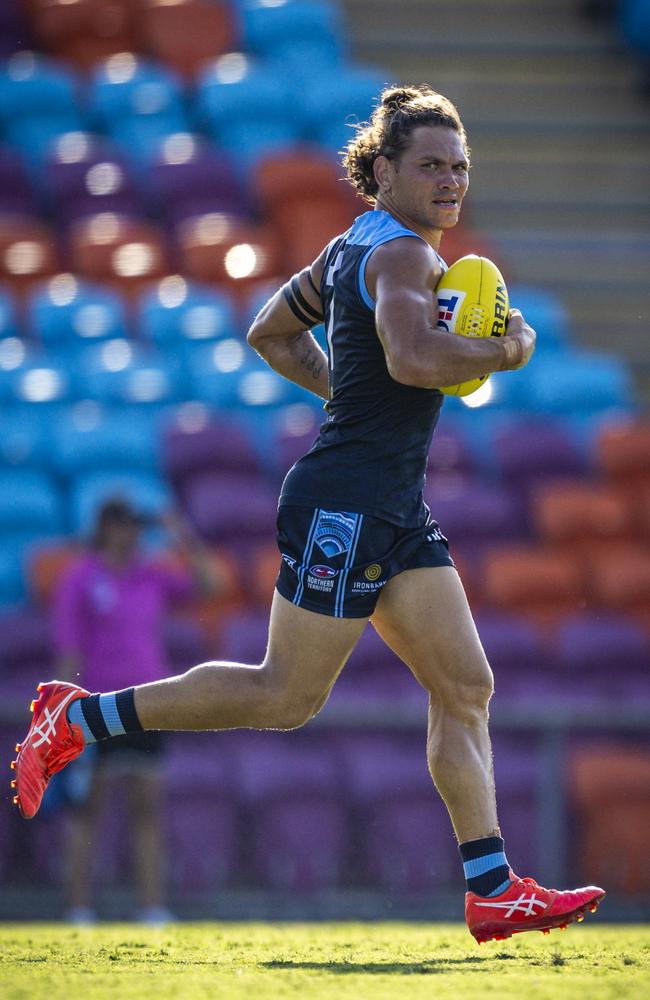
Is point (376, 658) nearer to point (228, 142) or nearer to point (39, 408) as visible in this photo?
point (39, 408)

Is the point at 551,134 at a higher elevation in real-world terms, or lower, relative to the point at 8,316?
higher

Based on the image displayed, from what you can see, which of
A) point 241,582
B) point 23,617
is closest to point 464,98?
point 241,582

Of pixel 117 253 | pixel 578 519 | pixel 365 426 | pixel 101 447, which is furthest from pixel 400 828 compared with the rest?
pixel 117 253

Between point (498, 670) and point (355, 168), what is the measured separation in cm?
453

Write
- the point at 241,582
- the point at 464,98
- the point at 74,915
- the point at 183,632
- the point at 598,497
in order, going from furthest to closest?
1. the point at 464,98
2. the point at 598,497
3. the point at 241,582
4. the point at 183,632
5. the point at 74,915

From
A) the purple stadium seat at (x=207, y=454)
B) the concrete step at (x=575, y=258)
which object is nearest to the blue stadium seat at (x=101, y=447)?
the purple stadium seat at (x=207, y=454)

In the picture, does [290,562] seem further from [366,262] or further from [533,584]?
[533,584]

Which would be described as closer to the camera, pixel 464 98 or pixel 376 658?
pixel 376 658

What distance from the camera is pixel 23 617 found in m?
8.68

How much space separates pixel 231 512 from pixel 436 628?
197 inches

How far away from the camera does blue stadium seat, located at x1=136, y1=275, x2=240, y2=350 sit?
36.3ft

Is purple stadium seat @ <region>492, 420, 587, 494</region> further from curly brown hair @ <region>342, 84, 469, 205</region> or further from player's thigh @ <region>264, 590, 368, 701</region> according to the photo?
player's thigh @ <region>264, 590, 368, 701</region>

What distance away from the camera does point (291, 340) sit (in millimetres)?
5223

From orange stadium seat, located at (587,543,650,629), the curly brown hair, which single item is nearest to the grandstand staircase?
orange stadium seat, located at (587,543,650,629)
